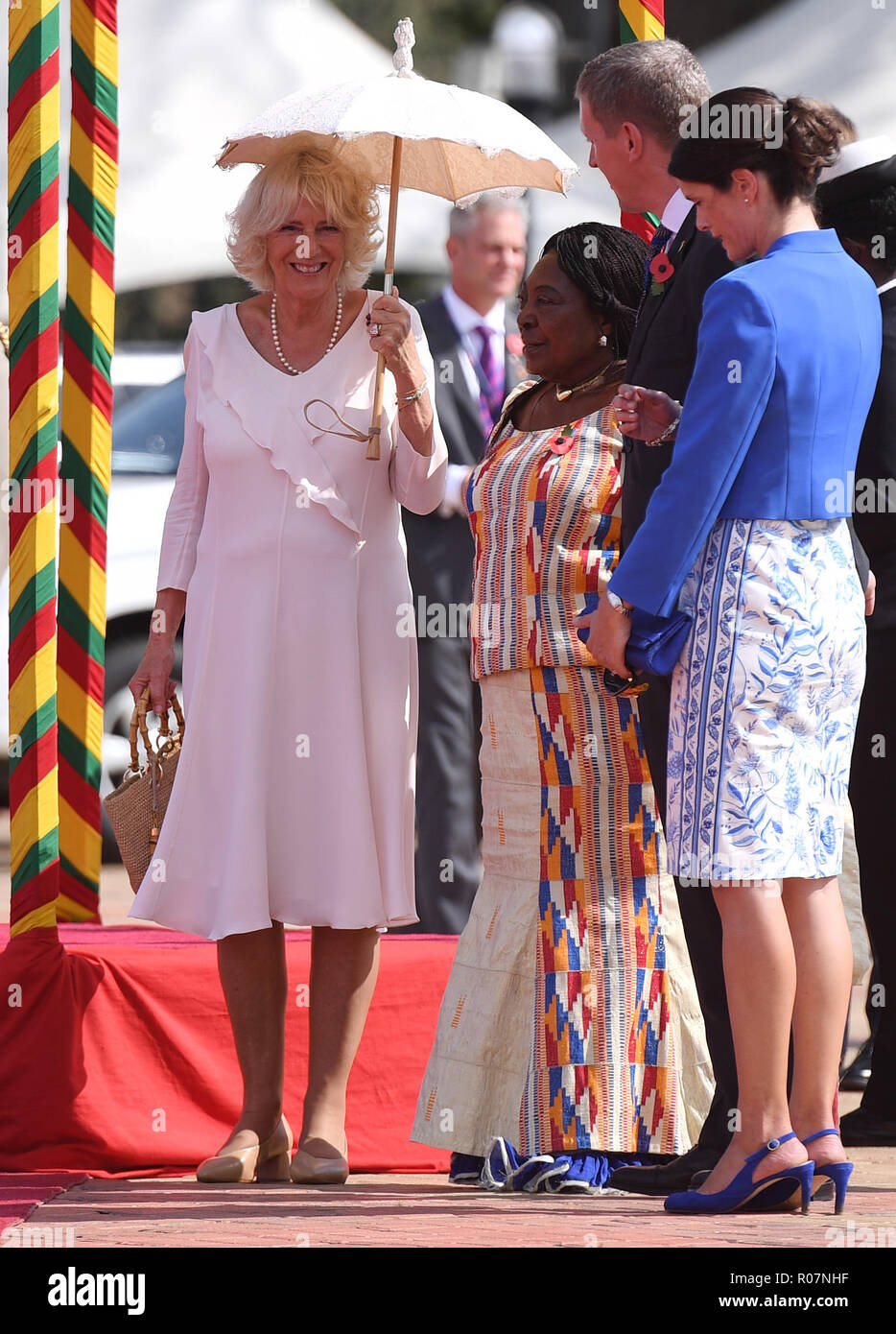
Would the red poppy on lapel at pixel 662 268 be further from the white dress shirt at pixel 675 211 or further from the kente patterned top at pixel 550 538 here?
the kente patterned top at pixel 550 538

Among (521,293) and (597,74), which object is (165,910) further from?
(597,74)

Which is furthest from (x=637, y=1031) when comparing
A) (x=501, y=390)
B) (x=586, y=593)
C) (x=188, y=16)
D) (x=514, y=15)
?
(x=514, y=15)

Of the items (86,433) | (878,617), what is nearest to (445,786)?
(86,433)

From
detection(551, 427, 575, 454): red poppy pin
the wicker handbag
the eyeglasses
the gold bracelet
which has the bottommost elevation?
the wicker handbag

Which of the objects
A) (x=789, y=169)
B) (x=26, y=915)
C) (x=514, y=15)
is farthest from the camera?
(x=514, y=15)

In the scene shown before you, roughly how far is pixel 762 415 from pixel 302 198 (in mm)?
1194

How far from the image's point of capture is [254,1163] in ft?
13.3

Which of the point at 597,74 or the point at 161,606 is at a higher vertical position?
the point at 597,74

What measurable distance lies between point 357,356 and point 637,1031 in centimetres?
140

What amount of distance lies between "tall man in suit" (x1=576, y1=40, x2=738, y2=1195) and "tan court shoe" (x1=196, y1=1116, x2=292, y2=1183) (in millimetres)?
676

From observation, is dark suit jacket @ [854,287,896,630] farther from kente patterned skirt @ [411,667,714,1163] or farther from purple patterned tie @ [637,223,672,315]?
kente patterned skirt @ [411,667,714,1163]

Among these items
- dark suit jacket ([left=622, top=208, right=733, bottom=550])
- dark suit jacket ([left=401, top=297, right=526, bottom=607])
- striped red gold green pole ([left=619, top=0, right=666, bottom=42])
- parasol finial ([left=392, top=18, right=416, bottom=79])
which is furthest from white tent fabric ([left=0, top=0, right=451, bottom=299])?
dark suit jacket ([left=622, top=208, right=733, bottom=550])

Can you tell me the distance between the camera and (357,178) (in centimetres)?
425

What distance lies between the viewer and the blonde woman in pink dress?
4.07 metres
